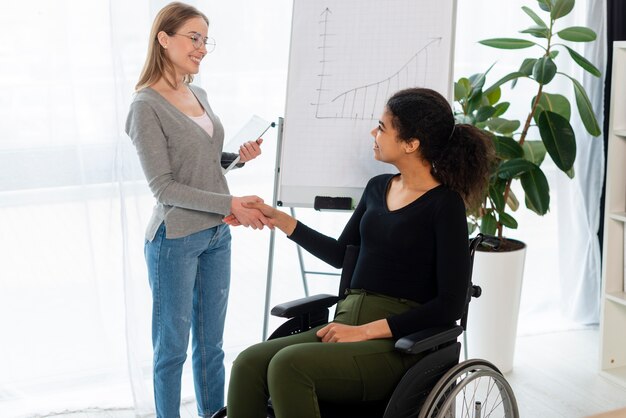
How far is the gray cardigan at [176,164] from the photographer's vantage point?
2.19m

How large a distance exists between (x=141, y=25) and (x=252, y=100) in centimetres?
52

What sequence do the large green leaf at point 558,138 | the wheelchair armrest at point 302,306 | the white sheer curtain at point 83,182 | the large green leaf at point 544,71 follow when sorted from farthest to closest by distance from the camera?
the large green leaf at point 558,138 < the large green leaf at point 544,71 < the white sheer curtain at point 83,182 < the wheelchair armrest at point 302,306

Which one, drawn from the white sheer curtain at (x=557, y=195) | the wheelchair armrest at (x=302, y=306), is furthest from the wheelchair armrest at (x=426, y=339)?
the white sheer curtain at (x=557, y=195)

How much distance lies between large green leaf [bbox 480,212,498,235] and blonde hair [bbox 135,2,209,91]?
1.43 metres

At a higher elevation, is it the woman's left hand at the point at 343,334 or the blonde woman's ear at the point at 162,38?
the blonde woman's ear at the point at 162,38

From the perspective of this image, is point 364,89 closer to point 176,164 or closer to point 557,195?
point 176,164

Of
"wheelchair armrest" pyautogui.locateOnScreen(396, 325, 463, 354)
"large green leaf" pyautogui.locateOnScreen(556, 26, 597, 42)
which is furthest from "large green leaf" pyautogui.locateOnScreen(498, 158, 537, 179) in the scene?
"wheelchair armrest" pyautogui.locateOnScreen(396, 325, 463, 354)

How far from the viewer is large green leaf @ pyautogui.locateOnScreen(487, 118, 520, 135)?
305 centimetres

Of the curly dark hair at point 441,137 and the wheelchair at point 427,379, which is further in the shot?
the curly dark hair at point 441,137

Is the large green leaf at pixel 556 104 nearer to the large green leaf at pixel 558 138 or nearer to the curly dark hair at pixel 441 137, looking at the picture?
the large green leaf at pixel 558 138

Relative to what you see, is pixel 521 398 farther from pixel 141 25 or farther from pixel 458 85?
pixel 141 25

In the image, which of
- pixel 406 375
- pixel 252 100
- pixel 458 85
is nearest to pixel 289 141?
pixel 252 100

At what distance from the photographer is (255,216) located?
2.29 m

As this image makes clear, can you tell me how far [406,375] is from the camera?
1.83 meters
